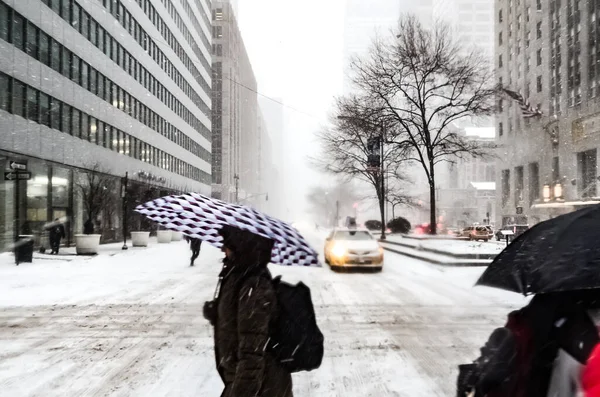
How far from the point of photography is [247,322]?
236 centimetres

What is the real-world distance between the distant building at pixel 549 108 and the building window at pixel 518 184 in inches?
4.9

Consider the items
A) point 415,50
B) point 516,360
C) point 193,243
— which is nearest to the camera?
point 516,360

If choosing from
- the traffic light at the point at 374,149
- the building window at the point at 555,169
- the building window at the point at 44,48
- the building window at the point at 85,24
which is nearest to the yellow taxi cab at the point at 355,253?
the traffic light at the point at 374,149

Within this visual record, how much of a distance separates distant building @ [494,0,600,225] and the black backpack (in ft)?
138

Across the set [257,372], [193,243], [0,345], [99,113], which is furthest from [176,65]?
[257,372]

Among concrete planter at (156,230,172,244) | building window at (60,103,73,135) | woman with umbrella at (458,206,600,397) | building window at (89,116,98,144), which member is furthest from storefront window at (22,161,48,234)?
woman with umbrella at (458,206,600,397)

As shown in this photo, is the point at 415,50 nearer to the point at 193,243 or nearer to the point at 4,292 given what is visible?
the point at 193,243

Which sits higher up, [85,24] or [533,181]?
[85,24]

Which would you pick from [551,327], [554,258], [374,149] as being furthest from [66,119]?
[551,327]

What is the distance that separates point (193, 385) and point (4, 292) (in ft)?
31.6

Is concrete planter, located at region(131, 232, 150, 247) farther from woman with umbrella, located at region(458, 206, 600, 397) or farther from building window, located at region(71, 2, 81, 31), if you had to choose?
woman with umbrella, located at region(458, 206, 600, 397)

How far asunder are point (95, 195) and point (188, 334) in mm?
22974

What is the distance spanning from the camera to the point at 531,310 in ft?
7.48

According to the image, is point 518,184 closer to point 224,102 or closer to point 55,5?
point 224,102
